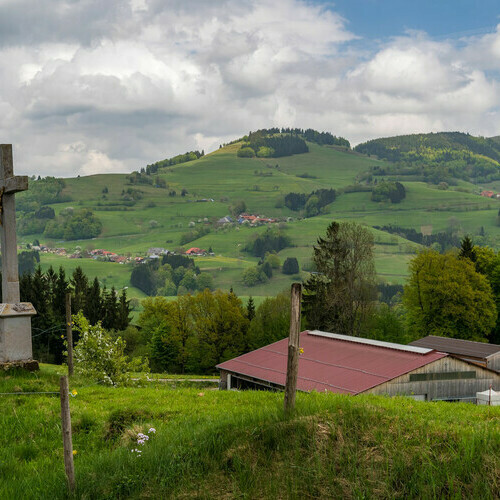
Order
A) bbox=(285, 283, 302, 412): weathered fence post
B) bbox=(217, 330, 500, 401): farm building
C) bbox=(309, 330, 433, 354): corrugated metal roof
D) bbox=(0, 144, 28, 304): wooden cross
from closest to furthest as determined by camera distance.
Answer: bbox=(285, 283, 302, 412): weathered fence post
bbox=(0, 144, 28, 304): wooden cross
bbox=(217, 330, 500, 401): farm building
bbox=(309, 330, 433, 354): corrugated metal roof

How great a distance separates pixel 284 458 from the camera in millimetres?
9117

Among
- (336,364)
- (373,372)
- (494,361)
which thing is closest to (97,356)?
(336,364)

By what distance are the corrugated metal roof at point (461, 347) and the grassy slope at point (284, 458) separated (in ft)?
119

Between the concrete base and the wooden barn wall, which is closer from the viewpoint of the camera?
the concrete base

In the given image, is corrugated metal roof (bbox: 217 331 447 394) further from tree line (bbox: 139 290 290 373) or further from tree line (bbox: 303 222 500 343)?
tree line (bbox: 139 290 290 373)

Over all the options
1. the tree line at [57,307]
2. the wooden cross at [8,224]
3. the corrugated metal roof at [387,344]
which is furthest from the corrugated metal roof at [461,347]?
the wooden cross at [8,224]

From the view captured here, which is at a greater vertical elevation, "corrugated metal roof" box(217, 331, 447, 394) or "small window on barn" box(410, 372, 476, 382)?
"corrugated metal roof" box(217, 331, 447, 394)

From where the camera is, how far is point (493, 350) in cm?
4622

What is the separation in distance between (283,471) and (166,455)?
2.07 m

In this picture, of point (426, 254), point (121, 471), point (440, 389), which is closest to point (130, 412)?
point (121, 471)

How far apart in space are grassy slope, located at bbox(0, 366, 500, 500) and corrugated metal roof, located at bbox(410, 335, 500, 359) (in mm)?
36147

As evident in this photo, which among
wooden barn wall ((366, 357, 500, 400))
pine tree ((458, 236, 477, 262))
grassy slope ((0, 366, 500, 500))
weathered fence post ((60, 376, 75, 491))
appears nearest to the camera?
grassy slope ((0, 366, 500, 500))

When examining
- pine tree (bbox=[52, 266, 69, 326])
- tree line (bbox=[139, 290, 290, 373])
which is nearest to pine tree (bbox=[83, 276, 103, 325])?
pine tree (bbox=[52, 266, 69, 326])

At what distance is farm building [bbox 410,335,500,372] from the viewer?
1765 inches
